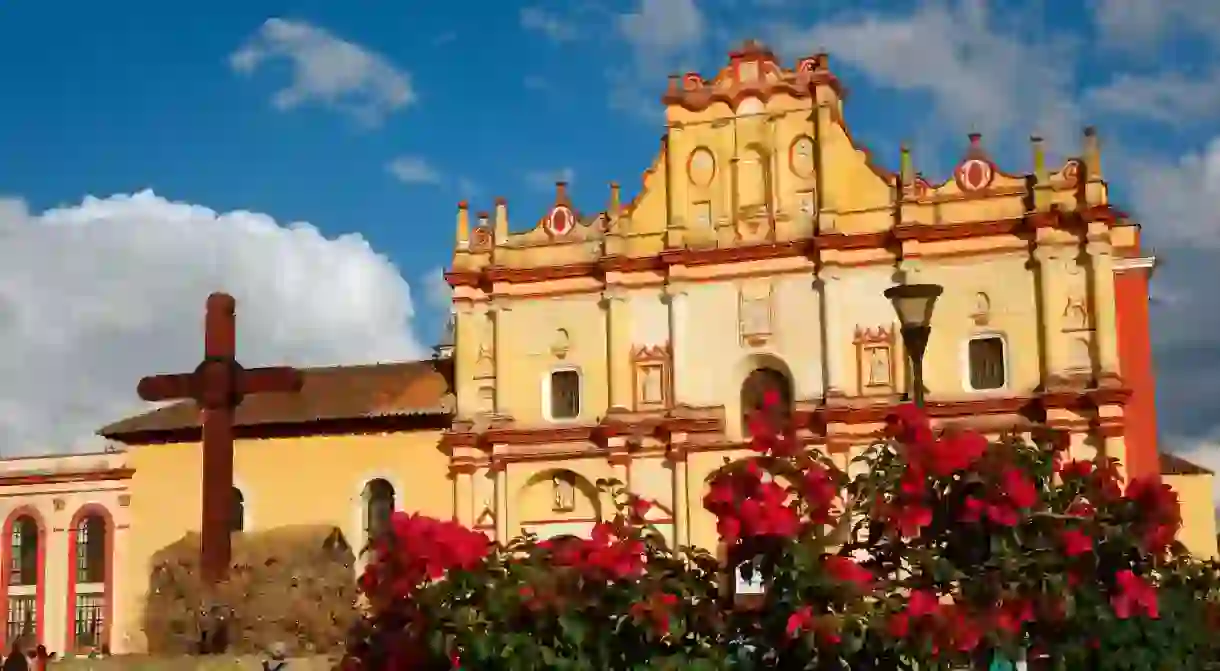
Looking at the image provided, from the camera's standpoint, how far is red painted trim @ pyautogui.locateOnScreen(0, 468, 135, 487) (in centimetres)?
3691

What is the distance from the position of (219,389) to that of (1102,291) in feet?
65.8

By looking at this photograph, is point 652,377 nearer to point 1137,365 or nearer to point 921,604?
point 1137,365

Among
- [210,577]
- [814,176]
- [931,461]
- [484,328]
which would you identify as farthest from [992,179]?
[931,461]

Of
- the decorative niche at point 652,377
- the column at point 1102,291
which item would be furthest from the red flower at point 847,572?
the decorative niche at point 652,377

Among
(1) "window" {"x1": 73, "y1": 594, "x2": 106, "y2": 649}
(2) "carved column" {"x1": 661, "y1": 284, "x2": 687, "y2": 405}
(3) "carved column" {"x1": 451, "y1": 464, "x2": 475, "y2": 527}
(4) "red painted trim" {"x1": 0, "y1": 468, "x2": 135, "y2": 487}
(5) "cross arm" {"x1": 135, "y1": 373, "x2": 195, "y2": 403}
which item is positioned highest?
(2) "carved column" {"x1": 661, "y1": 284, "x2": 687, "y2": 405}

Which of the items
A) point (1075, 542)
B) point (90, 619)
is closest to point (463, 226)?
point (90, 619)

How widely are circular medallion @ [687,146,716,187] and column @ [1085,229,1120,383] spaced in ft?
26.6

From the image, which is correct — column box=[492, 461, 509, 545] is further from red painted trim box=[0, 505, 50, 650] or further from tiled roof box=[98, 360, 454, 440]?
red painted trim box=[0, 505, 50, 650]

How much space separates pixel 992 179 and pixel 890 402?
201 inches

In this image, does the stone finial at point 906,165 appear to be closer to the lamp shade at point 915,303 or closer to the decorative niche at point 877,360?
the decorative niche at point 877,360

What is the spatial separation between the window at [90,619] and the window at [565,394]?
1171 centimetres

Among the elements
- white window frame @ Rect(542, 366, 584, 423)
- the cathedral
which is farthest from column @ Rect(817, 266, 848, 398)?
white window frame @ Rect(542, 366, 584, 423)

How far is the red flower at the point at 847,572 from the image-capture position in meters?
9.29

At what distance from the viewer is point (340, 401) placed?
36156 millimetres
